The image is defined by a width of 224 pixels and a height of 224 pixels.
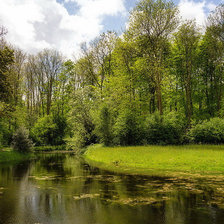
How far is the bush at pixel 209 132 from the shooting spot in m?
25.2

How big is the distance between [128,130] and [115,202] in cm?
2024

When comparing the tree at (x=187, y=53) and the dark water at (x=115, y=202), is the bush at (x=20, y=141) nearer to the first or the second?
the dark water at (x=115, y=202)

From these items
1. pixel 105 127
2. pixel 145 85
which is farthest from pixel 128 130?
pixel 145 85

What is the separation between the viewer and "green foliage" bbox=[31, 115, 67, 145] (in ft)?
153

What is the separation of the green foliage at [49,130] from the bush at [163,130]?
2718 centimetres

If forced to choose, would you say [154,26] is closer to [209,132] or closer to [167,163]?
[209,132]

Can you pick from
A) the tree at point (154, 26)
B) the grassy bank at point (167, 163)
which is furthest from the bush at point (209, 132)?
the grassy bank at point (167, 163)

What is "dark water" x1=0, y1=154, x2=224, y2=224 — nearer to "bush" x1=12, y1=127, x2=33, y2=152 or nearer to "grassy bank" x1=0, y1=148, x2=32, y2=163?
"grassy bank" x1=0, y1=148, x2=32, y2=163

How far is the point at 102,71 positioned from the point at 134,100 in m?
11.9

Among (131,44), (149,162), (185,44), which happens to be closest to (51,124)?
(131,44)

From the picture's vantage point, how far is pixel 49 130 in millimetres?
48188

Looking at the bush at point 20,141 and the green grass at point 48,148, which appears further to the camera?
the green grass at point 48,148

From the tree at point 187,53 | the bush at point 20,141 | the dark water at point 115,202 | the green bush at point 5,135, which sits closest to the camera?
the dark water at point 115,202

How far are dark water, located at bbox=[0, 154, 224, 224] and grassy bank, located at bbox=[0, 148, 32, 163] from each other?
47.2 feet
